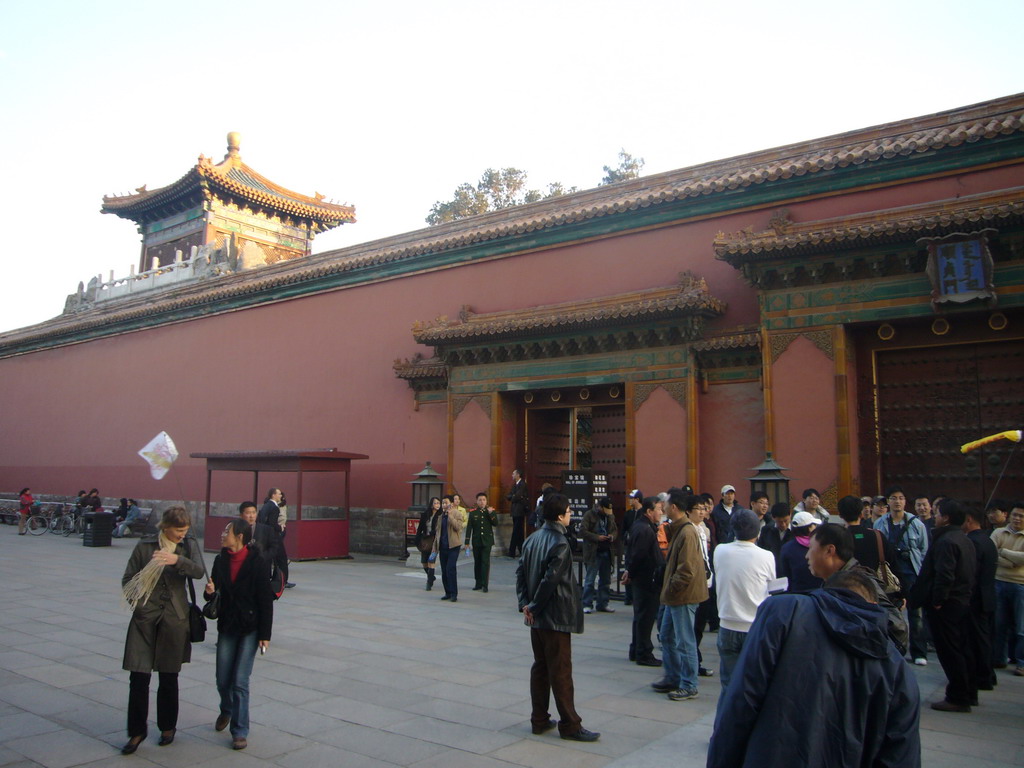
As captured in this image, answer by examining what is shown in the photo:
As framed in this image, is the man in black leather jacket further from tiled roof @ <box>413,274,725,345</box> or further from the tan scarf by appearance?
tiled roof @ <box>413,274,725,345</box>

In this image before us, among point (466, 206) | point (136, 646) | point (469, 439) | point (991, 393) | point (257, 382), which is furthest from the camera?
point (466, 206)

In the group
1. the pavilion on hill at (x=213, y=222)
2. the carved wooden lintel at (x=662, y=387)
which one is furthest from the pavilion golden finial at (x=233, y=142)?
the carved wooden lintel at (x=662, y=387)

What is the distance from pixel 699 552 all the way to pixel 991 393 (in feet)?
25.1

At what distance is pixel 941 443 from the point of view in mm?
12273

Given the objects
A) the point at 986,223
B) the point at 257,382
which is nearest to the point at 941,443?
the point at 986,223

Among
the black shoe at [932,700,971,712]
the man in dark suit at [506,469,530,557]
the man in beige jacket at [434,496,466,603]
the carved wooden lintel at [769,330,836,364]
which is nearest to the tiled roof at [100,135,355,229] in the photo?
the man in dark suit at [506,469,530,557]

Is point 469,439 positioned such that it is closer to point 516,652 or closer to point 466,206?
point 516,652

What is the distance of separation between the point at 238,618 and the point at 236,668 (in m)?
0.32

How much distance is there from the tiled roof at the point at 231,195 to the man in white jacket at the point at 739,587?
98.3 feet

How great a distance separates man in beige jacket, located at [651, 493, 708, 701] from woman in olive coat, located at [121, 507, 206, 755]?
11.5ft

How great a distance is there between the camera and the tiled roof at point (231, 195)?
104 ft

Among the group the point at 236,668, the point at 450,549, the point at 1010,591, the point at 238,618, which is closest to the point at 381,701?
the point at 236,668

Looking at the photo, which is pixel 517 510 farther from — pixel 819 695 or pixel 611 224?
pixel 819 695

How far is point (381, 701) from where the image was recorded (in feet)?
20.9
